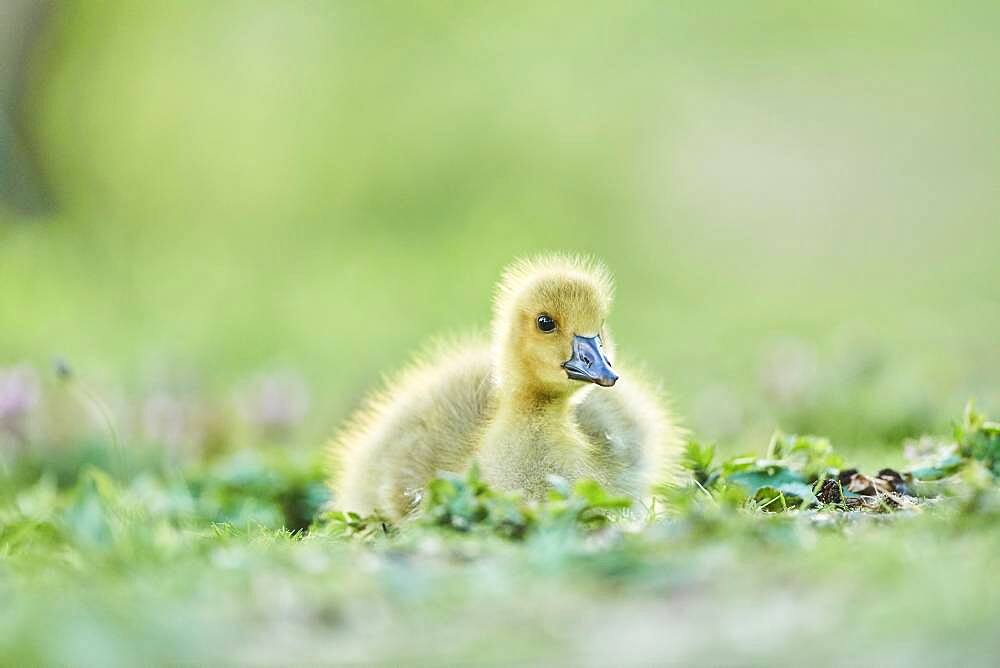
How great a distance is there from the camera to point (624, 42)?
65.5 ft

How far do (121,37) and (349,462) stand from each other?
14.9 meters

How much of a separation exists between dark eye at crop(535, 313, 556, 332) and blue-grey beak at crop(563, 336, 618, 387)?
96 mm

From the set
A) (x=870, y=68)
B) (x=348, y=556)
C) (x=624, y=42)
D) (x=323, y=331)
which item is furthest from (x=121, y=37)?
(x=348, y=556)

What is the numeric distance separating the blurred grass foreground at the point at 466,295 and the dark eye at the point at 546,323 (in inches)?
27.3

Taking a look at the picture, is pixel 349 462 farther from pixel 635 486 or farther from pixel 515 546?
pixel 515 546

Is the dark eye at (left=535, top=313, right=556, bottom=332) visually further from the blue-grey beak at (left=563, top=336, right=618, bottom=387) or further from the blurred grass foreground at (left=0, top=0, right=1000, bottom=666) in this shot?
the blurred grass foreground at (left=0, top=0, right=1000, bottom=666)

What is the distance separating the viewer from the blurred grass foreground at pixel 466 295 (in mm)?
2855

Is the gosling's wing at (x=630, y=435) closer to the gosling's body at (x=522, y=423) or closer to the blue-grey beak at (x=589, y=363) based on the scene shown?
Result: the gosling's body at (x=522, y=423)

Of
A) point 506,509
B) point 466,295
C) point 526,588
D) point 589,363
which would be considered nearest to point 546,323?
point 589,363

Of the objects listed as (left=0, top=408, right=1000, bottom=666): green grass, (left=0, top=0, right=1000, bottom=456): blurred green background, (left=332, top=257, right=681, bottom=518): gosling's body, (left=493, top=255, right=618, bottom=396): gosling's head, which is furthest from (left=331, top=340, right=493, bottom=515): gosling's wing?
(left=0, top=0, right=1000, bottom=456): blurred green background

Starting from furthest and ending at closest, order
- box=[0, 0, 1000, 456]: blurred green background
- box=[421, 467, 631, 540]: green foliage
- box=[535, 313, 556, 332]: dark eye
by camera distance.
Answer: box=[0, 0, 1000, 456]: blurred green background, box=[535, 313, 556, 332]: dark eye, box=[421, 467, 631, 540]: green foliage

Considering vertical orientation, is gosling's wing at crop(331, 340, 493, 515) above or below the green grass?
above

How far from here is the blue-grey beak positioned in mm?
4461

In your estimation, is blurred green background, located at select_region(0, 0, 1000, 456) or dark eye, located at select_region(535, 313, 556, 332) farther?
blurred green background, located at select_region(0, 0, 1000, 456)
